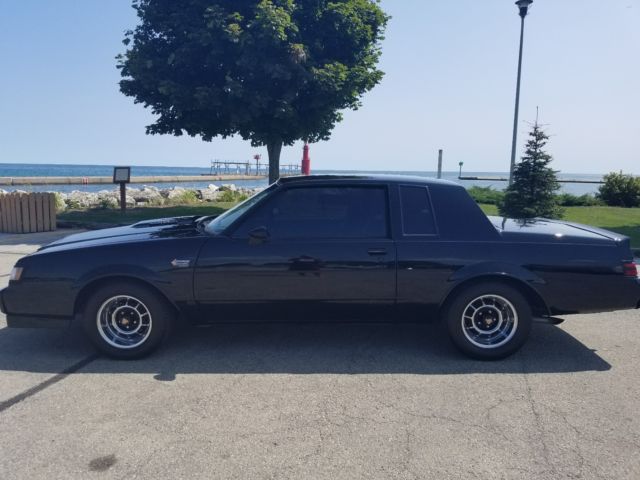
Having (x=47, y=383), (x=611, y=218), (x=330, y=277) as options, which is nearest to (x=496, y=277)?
(x=330, y=277)

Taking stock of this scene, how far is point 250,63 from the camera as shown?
44.8ft

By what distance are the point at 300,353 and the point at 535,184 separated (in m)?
12.1

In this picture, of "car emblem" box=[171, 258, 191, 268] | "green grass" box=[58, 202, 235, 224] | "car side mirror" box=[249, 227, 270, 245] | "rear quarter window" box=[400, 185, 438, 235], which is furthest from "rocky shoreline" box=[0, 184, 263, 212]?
"rear quarter window" box=[400, 185, 438, 235]

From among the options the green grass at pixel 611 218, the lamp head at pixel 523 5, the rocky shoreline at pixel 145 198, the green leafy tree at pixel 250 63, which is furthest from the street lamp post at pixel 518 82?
the rocky shoreline at pixel 145 198

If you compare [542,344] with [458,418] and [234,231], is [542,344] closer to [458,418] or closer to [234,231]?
[458,418]

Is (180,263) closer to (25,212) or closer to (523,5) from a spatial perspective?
(25,212)

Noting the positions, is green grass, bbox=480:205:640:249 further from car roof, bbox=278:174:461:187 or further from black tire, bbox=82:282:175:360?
black tire, bbox=82:282:175:360

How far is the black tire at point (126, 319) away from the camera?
4227 mm

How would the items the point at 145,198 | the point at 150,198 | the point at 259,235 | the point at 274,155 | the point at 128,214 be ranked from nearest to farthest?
1. the point at 259,235
2. the point at 128,214
3. the point at 274,155
4. the point at 150,198
5. the point at 145,198

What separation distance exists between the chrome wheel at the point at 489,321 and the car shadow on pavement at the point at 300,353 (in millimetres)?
Result: 198

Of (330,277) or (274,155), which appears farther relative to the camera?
(274,155)

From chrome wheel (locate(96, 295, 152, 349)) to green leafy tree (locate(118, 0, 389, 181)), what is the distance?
10.3 metres

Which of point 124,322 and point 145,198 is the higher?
point 145,198

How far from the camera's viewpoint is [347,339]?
193 inches
